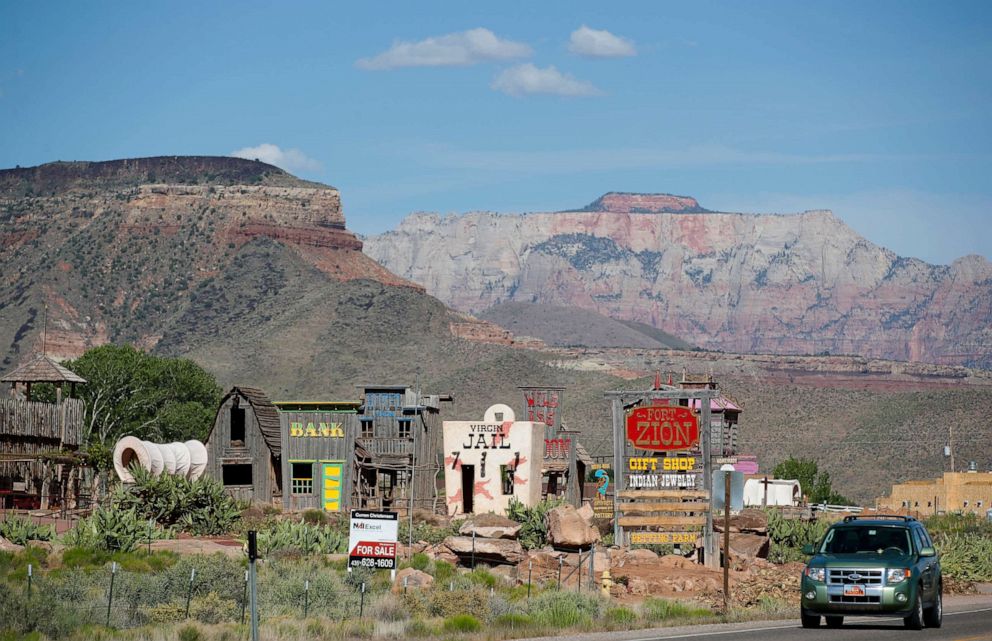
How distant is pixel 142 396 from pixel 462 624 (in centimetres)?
7629

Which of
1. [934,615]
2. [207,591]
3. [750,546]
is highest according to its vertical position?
[750,546]

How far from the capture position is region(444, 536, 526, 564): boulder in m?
41.0

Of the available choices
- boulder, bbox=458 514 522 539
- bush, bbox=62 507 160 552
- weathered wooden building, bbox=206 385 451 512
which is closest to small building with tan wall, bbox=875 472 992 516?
weathered wooden building, bbox=206 385 451 512

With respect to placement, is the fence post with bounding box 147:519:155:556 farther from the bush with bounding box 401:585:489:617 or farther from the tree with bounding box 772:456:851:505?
the tree with bounding box 772:456:851:505

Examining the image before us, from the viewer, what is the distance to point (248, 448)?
6469cm

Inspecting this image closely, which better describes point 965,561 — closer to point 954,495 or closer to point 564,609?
point 564,609

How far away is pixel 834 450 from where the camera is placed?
13250 cm

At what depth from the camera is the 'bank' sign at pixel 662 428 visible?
45.9 metres

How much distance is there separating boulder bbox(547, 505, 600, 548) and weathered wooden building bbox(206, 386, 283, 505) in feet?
75.7

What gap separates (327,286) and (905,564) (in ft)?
491

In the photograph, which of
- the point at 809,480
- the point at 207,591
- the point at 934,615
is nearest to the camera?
the point at 934,615

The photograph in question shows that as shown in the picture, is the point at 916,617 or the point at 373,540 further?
the point at 373,540

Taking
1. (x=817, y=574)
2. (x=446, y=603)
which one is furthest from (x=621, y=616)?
(x=817, y=574)

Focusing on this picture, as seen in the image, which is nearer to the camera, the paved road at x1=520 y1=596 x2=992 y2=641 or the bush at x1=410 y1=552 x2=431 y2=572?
the paved road at x1=520 y1=596 x2=992 y2=641
